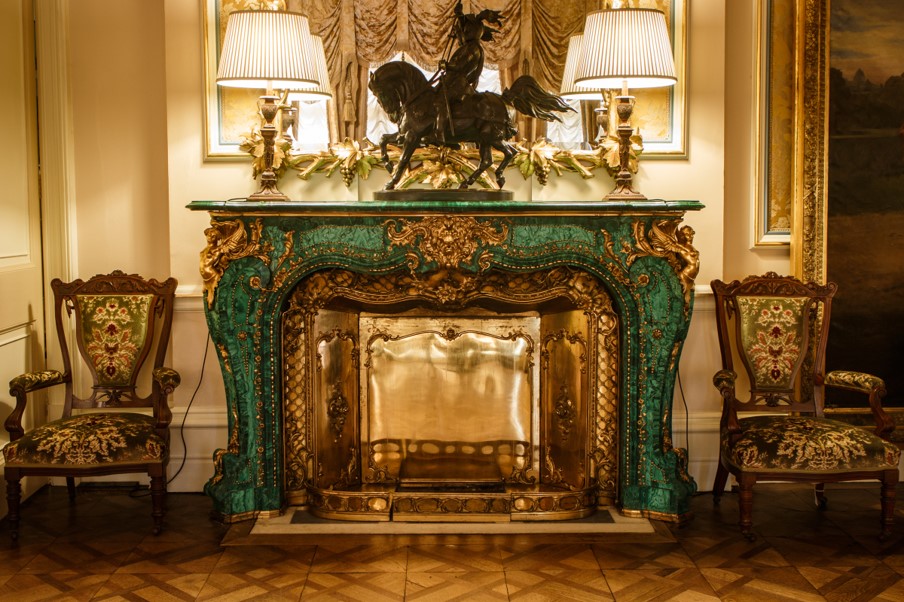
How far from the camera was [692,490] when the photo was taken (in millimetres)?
4426

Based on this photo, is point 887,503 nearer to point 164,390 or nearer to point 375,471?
point 375,471

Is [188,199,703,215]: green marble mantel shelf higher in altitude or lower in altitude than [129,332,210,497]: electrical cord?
higher

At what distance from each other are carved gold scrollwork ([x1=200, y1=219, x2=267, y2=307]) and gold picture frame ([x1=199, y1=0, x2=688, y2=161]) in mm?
556

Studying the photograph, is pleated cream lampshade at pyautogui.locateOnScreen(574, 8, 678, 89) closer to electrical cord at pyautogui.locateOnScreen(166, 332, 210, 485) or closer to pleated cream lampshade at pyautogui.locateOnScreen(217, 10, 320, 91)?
pleated cream lampshade at pyautogui.locateOnScreen(217, 10, 320, 91)

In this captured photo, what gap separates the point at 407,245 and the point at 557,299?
723 mm

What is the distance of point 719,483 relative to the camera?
466 cm

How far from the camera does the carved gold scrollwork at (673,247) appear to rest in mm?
4191

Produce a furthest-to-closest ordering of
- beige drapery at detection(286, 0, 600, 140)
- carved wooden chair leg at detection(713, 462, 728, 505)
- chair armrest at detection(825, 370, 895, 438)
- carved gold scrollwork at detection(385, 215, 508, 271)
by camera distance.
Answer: carved wooden chair leg at detection(713, 462, 728, 505) < beige drapery at detection(286, 0, 600, 140) < chair armrest at detection(825, 370, 895, 438) < carved gold scrollwork at detection(385, 215, 508, 271)

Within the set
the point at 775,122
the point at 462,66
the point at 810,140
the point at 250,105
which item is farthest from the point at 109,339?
the point at 810,140

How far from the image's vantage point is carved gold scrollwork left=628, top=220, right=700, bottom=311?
4.19m

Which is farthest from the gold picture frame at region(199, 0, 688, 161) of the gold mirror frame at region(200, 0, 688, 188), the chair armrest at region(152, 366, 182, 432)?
the chair armrest at region(152, 366, 182, 432)

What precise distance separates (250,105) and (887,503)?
3.17m

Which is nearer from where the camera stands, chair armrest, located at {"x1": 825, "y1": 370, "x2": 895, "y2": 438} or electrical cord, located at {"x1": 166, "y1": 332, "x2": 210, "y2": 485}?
chair armrest, located at {"x1": 825, "y1": 370, "x2": 895, "y2": 438}

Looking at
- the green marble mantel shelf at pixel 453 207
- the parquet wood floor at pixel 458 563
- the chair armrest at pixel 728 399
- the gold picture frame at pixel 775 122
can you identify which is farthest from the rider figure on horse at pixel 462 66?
the parquet wood floor at pixel 458 563
